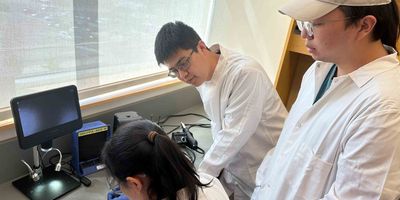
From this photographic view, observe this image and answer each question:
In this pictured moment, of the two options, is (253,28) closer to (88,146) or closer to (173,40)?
(173,40)

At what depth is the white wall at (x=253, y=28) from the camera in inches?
87.1

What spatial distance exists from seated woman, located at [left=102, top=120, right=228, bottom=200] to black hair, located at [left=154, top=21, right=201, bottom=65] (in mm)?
561

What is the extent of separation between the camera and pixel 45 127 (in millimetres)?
1148

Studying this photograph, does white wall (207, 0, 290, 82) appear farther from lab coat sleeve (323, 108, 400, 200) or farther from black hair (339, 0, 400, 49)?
lab coat sleeve (323, 108, 400, 200)

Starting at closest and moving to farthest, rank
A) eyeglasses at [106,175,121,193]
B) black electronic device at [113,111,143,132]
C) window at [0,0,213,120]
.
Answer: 1. eyeglasses at [106,175,121,193]
2. window at [0,0,213,120]
3. black electronic device at [113,111,143,132]

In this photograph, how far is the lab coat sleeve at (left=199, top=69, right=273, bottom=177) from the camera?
1276 mm

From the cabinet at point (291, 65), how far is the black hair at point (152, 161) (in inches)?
47.1

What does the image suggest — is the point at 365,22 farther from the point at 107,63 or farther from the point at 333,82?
the point at 107,63

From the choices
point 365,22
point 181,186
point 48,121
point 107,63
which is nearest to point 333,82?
point 365,22

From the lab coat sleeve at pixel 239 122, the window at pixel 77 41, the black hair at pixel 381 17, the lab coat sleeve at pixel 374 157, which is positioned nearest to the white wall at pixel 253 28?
the window at pixel 77 41

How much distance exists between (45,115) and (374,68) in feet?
3.70

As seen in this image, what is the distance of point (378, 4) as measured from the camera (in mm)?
729

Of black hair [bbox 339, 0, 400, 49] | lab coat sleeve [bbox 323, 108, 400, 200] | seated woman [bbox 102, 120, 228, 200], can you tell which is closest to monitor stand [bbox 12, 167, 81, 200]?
seated woman [bbox 102, 120, 228, 200]

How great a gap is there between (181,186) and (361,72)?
59 centimetres
